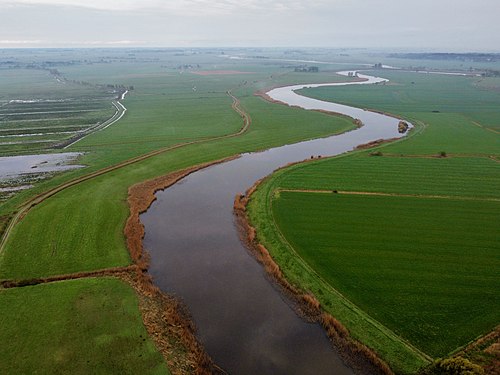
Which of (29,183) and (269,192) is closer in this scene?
(269,192)

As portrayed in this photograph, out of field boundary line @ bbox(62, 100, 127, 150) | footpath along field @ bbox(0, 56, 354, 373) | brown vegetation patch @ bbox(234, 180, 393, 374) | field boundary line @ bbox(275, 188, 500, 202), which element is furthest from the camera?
field boundary line @ bbox(62, 100, 127, 150)

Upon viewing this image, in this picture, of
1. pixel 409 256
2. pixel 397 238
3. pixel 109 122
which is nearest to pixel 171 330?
pixel 409 256

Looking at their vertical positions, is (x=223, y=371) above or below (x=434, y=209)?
below

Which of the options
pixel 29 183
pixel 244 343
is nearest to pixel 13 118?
pixel 29 183

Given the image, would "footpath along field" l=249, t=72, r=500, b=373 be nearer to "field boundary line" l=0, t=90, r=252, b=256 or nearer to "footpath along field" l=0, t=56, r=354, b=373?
"footpath along field" l=0, t=56, r=354, b=373

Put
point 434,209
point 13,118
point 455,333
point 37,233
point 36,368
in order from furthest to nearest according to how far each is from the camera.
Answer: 1. point 13,118
2. point 434,209
3. point 37,233
4. point 455,333
5. point 36,368

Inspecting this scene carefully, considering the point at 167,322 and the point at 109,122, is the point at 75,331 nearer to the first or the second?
the point at 167,322

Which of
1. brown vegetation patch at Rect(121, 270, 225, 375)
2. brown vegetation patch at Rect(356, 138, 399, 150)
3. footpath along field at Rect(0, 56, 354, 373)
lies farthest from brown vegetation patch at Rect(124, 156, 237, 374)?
brown vegetation patch at Rect(356, 138, 399, 150)

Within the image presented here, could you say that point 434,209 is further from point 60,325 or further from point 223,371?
point 60,325
